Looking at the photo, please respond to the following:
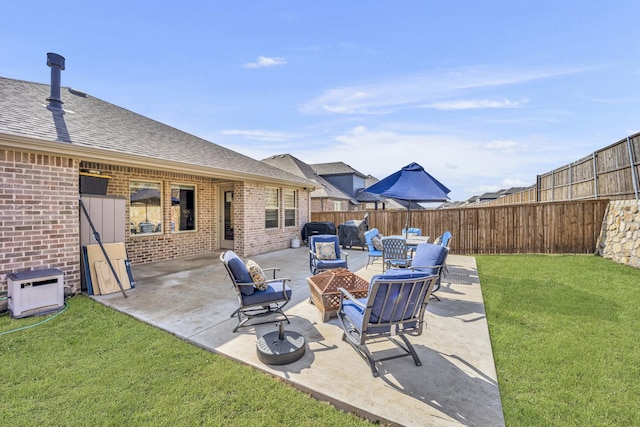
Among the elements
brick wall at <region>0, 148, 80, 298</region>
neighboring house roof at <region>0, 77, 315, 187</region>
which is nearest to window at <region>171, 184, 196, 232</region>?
neighboring house roof at <region>0, 77, 315, 187</region>

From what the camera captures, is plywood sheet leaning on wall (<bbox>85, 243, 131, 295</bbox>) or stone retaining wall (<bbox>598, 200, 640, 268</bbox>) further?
stone retaining wall (<bbox>598, 200, 640, 268</bbox>)

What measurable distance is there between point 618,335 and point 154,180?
1053 centimetres

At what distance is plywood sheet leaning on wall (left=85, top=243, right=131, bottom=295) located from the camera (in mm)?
5445

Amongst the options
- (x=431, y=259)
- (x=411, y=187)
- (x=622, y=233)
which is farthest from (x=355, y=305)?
(x=622, y=233)

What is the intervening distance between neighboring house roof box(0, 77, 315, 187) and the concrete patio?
9.29 ft

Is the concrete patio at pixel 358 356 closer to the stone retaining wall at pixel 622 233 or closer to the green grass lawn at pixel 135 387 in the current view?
the green grass lawn at pixel 135 387

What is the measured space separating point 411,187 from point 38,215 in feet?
25.0

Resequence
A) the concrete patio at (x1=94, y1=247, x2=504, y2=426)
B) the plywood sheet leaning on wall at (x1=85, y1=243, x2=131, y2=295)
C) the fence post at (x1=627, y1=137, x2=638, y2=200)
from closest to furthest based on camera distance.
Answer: the concrete patio at (x1=94, y1=247, x2=504, y2=426), the plywood sheet leaning on wall at (x1=85, y1=243, x2=131, y2=295), the fence post at (x1=627, y1=137, x2=638, y2=200)

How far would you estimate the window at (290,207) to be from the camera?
11.9 metres

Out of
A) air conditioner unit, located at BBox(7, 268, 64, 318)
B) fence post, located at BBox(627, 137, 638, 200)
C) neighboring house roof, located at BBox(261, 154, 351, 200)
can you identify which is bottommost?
air conditioner unit, located at BBox(7, 268, 64, 318)

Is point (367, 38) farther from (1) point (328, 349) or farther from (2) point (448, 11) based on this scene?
(1) point (328, 349)

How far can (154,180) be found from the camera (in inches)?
339

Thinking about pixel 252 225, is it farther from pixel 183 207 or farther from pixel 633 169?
pixel 633 169

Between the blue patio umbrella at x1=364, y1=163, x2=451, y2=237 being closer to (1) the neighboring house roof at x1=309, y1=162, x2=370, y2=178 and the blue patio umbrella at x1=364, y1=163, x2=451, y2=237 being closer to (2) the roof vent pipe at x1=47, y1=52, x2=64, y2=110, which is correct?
(2) the roof vent pipe at x1=47, y1=52, x2=64, y2=110
